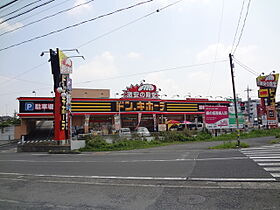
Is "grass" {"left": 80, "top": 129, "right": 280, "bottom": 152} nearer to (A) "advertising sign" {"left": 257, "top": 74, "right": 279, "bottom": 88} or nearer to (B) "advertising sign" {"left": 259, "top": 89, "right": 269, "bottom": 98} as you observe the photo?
(B) "advertising sign" {"left": 259, "top": 89, "right": 269, "bottom": 98}

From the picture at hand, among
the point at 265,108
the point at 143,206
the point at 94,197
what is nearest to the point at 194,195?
the point at 143,206

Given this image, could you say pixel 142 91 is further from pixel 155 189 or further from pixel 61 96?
pixel 155 189

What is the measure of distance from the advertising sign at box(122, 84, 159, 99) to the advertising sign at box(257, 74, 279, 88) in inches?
697

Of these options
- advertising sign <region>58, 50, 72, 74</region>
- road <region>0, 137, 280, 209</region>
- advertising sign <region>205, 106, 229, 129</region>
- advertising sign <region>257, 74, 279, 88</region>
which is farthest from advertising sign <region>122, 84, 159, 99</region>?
road <region>0, 137, 280, 209</region>

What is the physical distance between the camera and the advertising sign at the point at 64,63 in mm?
20734

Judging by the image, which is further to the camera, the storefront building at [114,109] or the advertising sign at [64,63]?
the storefront building at [114,109]

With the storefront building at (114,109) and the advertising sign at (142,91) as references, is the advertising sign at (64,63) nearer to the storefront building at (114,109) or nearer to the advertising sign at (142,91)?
the storefront building at (114,109)

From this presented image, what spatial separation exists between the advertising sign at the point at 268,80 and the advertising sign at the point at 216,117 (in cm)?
1428

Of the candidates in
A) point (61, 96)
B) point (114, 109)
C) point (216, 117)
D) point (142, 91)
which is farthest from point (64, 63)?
point (142, 91)

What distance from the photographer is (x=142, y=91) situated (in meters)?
36.9

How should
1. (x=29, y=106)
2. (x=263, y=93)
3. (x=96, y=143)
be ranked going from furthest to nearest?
(x=29, y=106)
(x=263, y=93)
(x=96, y=143)

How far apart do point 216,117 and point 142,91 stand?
1906 centimetres

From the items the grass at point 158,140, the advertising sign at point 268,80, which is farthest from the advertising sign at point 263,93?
the grass at point 158,140

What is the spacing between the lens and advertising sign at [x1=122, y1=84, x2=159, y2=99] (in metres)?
36.3
